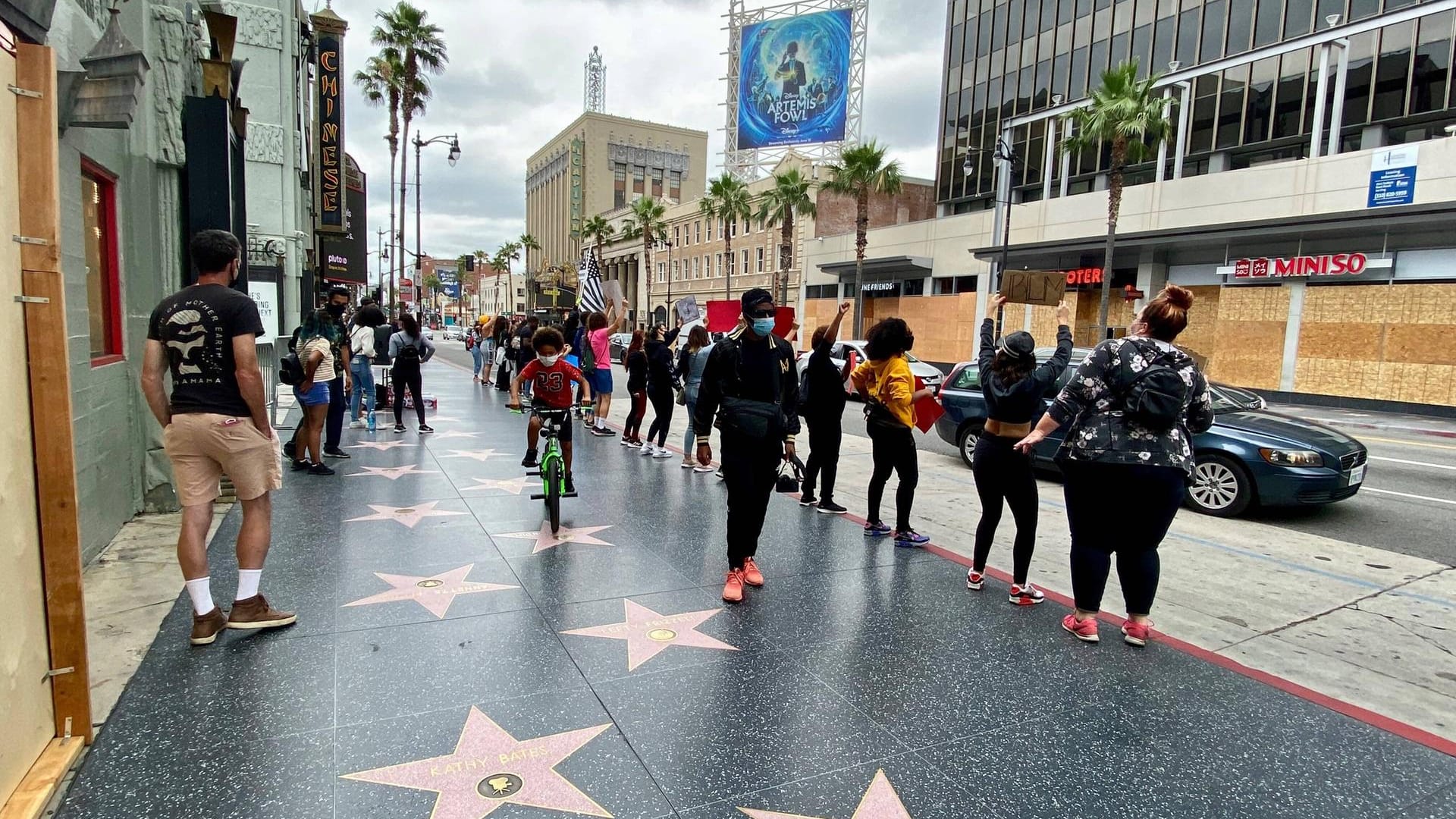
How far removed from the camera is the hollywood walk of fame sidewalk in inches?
113

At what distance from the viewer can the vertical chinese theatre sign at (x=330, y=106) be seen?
21016 millimetres

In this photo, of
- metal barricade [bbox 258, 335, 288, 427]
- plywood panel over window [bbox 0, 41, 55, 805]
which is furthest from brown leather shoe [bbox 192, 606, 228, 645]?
metal barricade [bbox 258, 335, 288, 427]

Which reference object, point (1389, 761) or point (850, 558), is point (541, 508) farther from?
point (1389, 761)

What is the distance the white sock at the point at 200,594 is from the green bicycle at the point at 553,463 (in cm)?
253

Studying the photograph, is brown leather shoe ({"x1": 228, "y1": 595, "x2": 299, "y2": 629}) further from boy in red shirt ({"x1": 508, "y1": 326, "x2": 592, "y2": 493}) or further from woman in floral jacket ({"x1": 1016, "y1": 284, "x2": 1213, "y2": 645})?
woman in floral jacket ({"x1": 1016, "y1": 284, "x2": 1213, "y2": 645})

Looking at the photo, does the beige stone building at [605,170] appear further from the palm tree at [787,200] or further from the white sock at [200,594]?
the white sock at [200,594]

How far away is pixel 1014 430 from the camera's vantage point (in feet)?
16.0

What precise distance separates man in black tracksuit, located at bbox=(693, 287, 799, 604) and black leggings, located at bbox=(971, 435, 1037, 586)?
4.26 feet

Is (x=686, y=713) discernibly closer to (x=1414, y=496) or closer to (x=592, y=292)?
(x=1414, y=496)

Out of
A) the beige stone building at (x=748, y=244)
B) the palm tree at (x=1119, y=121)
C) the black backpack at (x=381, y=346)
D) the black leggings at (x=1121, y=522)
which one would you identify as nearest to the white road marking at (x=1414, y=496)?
the black leggings at (x=1121, y=522)

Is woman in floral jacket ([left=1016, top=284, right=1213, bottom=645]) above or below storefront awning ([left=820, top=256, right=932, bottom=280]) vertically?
below

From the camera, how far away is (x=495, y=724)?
3314 mm

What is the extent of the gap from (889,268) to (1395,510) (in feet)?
101

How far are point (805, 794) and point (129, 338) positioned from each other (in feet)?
19.6
